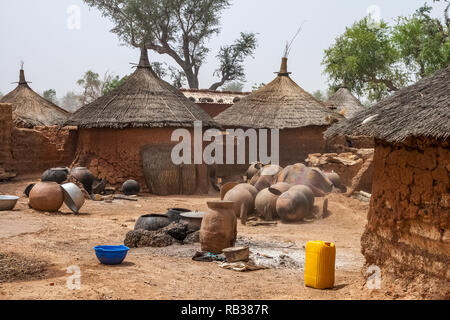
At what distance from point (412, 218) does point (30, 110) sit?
18.7 meters

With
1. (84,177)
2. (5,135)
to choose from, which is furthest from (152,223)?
(5,135)

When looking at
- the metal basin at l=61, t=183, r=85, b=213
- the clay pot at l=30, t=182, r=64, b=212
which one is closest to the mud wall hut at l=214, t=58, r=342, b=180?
the metal basin at l=61, t=183, r=85, b=213

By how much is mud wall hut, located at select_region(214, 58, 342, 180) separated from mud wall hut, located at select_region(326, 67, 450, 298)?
1343 cm

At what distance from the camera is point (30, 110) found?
22.0 m

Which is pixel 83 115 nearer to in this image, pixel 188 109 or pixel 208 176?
pixel 188 109

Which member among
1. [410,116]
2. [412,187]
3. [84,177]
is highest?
[410,116]

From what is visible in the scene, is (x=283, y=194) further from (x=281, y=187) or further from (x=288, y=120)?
(x=288, y=120)

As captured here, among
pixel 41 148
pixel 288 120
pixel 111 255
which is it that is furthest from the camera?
pixel 288 120

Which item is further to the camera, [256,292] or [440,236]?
[256,292]

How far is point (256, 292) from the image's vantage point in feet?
21.4

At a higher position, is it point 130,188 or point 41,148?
point 41,148
